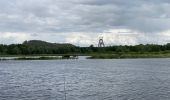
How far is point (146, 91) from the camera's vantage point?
54344mm

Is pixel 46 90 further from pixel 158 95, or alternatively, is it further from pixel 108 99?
pixel 158 95

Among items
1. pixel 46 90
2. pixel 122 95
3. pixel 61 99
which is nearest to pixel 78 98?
pixel 61 99

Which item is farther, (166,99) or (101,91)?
(101,91)

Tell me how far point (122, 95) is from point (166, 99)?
6415 millimetres

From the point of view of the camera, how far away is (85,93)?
5203cm

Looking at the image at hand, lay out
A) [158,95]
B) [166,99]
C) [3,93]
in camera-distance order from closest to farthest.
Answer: [166,99]
[158,95]
[3,93]

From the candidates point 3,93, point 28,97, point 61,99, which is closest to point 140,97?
point 61,99

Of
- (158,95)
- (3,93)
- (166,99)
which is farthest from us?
(3,93)

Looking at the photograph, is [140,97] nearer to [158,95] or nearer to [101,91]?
[158,95]

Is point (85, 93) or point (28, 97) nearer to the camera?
point (28, 97)

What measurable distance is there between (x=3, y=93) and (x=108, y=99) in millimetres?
16038

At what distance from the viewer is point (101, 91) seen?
5450cm

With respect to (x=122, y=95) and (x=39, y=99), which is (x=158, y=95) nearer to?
(x=122, y=95)

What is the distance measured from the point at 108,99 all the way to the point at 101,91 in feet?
27.3
